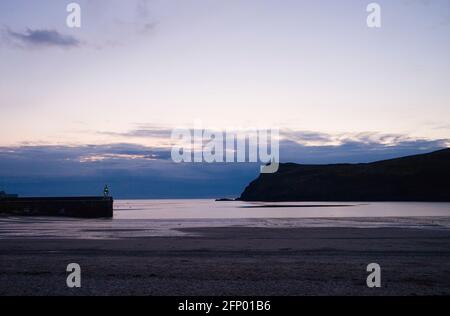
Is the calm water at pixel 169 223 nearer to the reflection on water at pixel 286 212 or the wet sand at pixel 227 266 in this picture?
the reflection on water at pixel 286 212

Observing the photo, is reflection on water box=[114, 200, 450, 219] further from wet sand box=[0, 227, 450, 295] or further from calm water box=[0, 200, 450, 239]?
wet sand box=[0, 227, 450, 295]

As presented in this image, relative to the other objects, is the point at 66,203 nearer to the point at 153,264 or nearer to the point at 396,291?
the point at 153,264

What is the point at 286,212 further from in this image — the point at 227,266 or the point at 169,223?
the point at 227,266

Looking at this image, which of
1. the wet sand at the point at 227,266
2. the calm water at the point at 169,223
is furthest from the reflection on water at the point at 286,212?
the wet sand at the point at 227,266

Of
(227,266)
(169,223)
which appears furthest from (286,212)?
(227,266)

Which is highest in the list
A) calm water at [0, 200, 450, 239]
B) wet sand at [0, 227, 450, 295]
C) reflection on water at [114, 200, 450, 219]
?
wet sand at [0, 227, 450, 295]

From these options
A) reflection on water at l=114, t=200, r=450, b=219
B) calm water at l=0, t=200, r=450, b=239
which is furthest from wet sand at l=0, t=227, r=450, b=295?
reflection on water at l=114, t=200, r=450, b=219

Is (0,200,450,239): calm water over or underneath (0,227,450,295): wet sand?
underneath

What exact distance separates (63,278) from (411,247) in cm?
2066

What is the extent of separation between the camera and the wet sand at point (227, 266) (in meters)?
17.8

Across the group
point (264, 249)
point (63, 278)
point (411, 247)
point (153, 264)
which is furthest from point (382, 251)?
point (63, 278)

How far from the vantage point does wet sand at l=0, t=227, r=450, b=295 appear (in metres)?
17.8

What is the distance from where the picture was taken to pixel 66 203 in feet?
260

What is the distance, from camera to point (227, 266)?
75.7 ft
